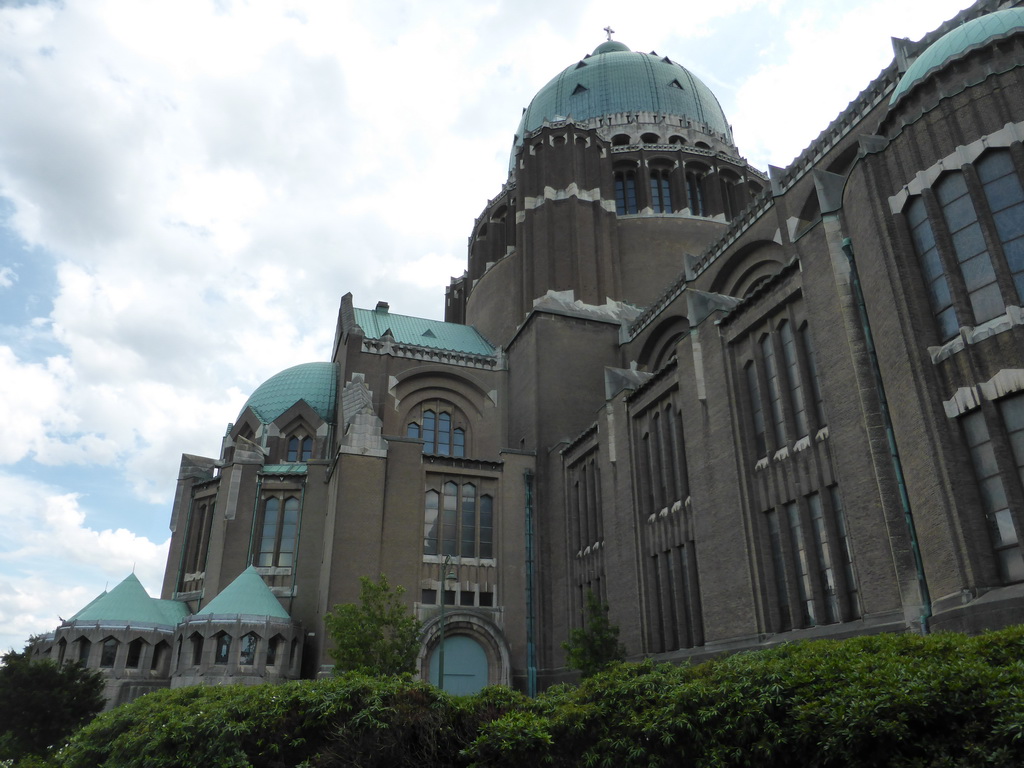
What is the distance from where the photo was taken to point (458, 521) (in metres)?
34.0

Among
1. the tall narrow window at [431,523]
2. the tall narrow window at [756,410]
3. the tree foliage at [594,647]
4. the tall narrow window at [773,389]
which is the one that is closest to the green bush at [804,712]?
the tall narrow window at [773,389]

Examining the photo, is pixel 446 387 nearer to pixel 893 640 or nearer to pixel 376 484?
pixel 376 484

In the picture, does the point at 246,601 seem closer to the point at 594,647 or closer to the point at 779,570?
the point at 594,647

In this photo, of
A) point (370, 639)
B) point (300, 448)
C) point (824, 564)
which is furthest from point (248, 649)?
point (824, 564)

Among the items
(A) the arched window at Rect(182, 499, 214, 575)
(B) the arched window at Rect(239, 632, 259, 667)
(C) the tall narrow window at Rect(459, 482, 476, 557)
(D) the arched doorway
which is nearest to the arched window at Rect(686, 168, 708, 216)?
(C) the tall narrow window at Rect(459, 482, 476, 557)

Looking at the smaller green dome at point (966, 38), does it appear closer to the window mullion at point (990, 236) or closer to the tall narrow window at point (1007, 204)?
the tall narrow window at point (1007, 204)

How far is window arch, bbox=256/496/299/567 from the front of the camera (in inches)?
1353

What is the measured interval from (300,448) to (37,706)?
17.8 meters

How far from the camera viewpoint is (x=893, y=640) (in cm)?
1012

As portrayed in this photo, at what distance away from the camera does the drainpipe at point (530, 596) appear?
31578 millimetres

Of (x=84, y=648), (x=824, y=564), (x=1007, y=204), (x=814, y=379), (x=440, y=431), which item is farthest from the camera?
(x=440, y=431)

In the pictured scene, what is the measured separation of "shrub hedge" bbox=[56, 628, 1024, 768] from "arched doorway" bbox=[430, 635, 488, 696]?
50.6ft

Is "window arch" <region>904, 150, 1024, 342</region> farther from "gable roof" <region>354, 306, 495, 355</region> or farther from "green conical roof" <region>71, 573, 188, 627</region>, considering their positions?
"green conical roof" <region>71, 573, 188, 627</region>

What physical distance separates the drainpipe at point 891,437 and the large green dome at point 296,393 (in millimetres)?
28160
